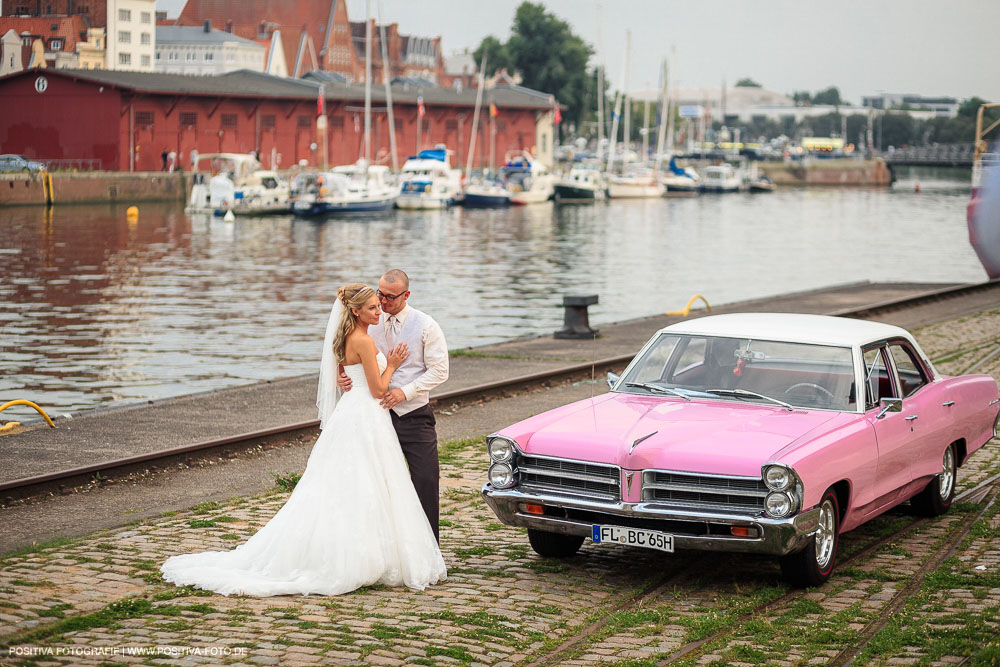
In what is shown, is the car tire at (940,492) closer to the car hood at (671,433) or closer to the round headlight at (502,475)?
the car hood at (671,433)

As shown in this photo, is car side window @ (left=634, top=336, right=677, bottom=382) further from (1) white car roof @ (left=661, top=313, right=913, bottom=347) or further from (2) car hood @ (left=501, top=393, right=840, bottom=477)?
(2) car hood @ (left=501, top=393, right=840, bottom=477)

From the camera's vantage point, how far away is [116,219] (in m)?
64.1

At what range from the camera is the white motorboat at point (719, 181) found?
13425 cm

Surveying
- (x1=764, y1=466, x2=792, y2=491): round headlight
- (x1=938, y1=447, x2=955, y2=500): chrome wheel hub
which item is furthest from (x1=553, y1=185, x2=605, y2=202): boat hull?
(x1=764, y1=466, x2=792, y2=491): round headlight

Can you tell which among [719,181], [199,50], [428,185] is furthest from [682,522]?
[719,181]

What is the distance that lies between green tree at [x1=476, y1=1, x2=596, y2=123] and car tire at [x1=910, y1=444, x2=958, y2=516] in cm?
14376

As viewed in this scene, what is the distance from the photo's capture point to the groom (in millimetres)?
8203

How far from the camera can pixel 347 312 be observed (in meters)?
8.04

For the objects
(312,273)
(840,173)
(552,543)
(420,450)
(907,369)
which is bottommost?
(312,273)

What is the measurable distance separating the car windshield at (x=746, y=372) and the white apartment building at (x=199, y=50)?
405ft

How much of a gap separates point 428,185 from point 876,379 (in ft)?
250

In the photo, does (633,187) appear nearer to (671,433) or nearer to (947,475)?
(947,475)

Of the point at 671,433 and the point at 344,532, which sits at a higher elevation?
the point at 671,433

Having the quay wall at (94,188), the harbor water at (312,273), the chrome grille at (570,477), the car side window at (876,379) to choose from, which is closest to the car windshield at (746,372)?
the car side window at (876,379)
